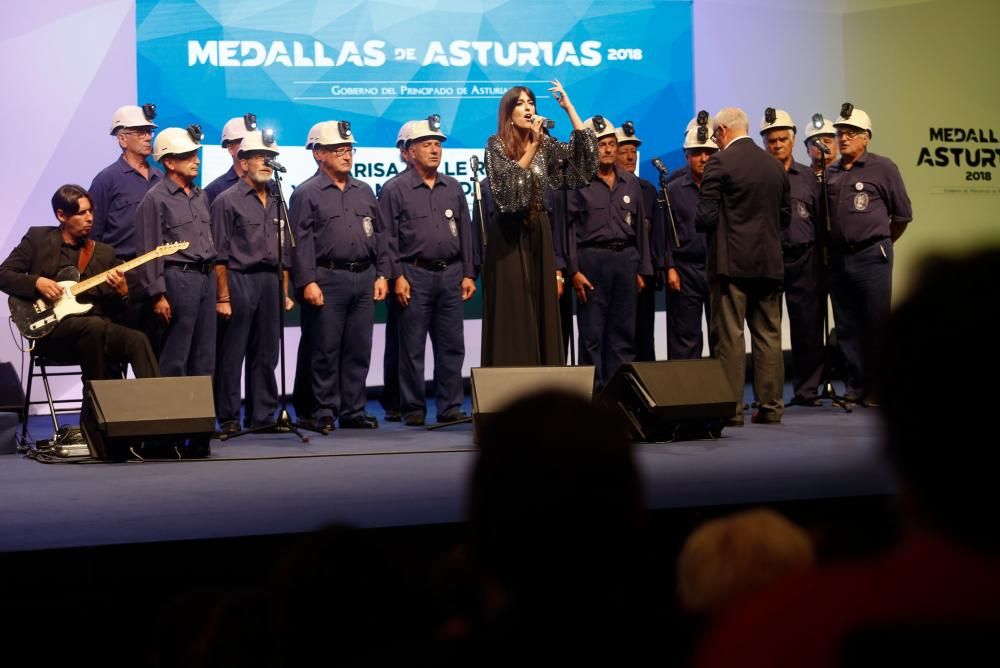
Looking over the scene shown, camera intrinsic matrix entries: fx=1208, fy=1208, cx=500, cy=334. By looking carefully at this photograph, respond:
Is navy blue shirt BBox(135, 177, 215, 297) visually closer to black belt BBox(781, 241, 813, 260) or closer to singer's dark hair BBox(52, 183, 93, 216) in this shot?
singer's dark hair BBox(52, 183, 93, 216)

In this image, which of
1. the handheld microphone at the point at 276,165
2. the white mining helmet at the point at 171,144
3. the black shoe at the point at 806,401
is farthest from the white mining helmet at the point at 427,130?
the black shoe at the point at 806,401

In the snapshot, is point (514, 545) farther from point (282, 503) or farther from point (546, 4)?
point (546, 4)

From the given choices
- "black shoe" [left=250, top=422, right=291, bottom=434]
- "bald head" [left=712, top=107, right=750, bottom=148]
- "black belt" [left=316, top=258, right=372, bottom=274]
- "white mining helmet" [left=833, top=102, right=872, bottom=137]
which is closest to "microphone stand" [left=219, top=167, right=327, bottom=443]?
"black shoe" [left=250, top=422, right=291, bottom=434]

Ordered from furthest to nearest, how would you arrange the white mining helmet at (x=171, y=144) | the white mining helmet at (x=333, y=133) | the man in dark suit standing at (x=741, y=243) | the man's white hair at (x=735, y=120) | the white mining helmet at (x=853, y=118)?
1. the white mining helmet at (x=853, y=118)
2. the white mining helmet at (x=333, y=133)
3. the white mining helmet at (x=171, y=144)
4. the man's white hair at (x=735, y=120)
5. the man in dark suit standing at (x=741, y=243)

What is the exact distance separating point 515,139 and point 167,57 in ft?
11.7

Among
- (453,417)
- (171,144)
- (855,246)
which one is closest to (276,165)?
(171,144)

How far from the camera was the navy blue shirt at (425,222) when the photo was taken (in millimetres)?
7684

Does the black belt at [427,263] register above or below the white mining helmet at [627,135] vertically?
below

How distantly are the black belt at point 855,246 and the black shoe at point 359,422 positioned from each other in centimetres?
327

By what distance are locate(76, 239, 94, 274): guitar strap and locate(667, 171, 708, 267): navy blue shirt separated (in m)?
4.00

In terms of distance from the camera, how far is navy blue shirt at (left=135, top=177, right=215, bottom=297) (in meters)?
6.83

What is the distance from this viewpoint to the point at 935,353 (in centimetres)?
92

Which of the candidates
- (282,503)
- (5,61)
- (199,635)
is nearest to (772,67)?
(5,61)

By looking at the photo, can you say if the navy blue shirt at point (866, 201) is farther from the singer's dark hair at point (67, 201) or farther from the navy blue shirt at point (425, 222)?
the singer's dark hair at point (67, 201)
